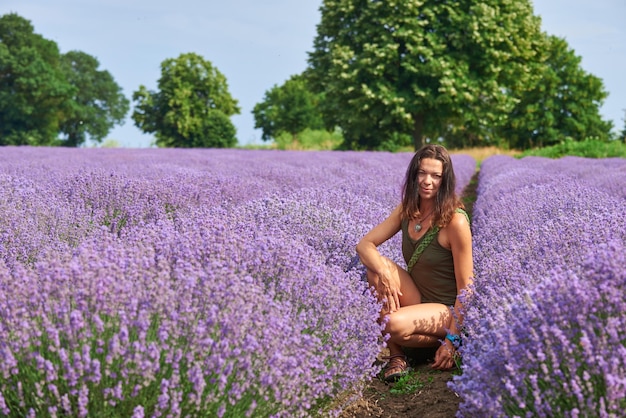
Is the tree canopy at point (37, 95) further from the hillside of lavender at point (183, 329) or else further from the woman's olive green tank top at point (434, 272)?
the hillside of lavender at point (183, 329)

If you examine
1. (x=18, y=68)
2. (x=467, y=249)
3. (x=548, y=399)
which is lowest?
(x=548, y=399)

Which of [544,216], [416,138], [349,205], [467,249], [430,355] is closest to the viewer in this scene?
[467,249]

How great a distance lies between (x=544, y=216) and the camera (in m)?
4.97

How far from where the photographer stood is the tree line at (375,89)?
26.2 metres

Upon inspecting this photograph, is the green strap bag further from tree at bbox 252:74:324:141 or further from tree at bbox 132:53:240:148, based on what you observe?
tree at bbox 252:74:324:141

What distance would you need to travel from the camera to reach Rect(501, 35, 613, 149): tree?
129ft

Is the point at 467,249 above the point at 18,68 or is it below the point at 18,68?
below

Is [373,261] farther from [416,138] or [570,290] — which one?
[416,138]

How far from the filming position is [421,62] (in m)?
26.5

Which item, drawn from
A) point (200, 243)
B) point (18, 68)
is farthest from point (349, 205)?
point (18, 68)

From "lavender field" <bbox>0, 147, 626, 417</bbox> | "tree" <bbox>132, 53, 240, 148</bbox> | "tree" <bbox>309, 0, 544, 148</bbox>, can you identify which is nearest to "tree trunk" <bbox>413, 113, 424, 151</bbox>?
"tree" <bbox>309, 0, 544, 148</bbox>

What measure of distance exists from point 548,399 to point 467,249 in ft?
4.96

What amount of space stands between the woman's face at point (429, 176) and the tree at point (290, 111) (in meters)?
44.4

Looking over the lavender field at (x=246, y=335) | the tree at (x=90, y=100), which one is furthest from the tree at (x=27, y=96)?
the lavender field at (x=246, y=335)
